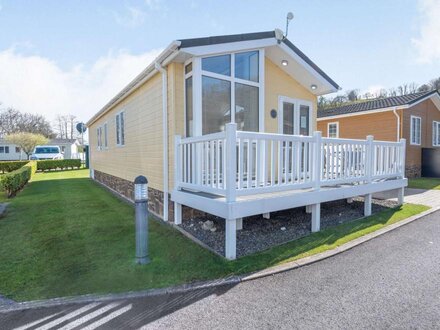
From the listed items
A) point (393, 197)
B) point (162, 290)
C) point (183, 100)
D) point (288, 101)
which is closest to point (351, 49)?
point (288, 101)

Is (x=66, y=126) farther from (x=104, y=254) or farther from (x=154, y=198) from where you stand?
(x=104, y=254)

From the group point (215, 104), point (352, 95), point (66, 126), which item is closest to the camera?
point (215, 104)

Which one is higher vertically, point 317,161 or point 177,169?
point 317,161

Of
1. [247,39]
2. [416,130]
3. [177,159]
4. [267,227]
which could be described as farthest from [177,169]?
[416,130]

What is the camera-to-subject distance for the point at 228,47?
5.66 m

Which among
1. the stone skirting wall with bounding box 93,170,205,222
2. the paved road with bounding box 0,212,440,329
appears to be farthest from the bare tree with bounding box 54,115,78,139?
the paved road with bounding box 0,212,440,329

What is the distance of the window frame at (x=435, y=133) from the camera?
1672cm

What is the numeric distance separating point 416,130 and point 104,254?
17.5 metres

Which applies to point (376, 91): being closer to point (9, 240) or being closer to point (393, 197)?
point (393, 197)

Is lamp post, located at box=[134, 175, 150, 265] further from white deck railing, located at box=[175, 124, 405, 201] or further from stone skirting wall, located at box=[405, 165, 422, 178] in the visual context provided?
stone skirting wall, located at box=[405, 165, 422, 178]

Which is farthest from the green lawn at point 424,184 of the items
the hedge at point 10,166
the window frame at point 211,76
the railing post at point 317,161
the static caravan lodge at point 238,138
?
the hedge at point 10,166

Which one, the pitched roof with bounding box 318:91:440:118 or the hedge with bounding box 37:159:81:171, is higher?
the pitched roof with bounding box 318:91:440:118

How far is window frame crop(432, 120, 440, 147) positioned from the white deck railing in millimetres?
13427

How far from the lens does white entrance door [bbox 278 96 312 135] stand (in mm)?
7422
